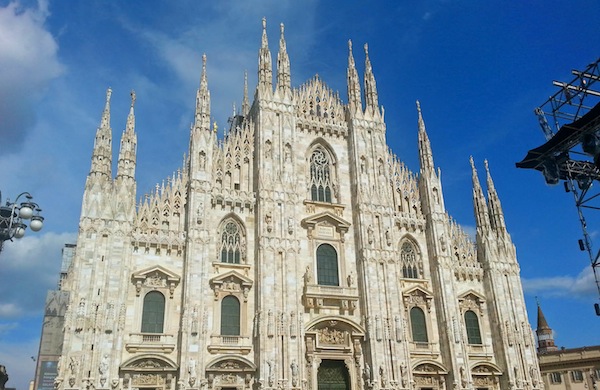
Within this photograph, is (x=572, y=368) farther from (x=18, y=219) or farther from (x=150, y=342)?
(x=18, y=219)

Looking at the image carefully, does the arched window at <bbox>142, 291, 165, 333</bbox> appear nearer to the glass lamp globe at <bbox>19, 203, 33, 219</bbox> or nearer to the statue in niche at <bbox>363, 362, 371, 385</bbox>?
the statue in niche at <bbox>363, 362, 371, 385</bbox>

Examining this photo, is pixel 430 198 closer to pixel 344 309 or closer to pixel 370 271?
pixel 370 271

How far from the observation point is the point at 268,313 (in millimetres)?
28141

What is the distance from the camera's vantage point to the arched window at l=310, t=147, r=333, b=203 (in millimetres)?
33625

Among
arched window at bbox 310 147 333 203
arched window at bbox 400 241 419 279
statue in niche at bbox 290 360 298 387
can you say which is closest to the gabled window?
arched window at bbox 400 241 419 279

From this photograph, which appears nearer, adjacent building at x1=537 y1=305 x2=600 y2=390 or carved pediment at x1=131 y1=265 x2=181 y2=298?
carved pediment at x1=131 y1=265 x2=181 y2=298

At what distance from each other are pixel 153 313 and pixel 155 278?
175cm

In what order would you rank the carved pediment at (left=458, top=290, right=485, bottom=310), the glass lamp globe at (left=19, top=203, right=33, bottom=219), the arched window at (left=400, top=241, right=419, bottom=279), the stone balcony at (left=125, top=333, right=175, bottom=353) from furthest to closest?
the carved pediment at (left=458, top=290, right=485, bottom=310) → the arched window at (left=400, top=241, right=419, bottom=279) → the stone balcony at (left=125, top=333, right=175, bottom=353) → the glass lamp globe at (left=19, top=203, right=33, bottom=219)

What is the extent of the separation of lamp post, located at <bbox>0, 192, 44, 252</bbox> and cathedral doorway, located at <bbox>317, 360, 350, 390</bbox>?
19344 millimetres

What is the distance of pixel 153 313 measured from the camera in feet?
88.3

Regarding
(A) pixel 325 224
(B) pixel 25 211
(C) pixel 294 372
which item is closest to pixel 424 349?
(C) pixel 294 372

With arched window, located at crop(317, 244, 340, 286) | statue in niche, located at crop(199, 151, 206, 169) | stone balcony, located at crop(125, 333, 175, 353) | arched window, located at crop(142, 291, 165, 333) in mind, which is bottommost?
stone balcony, located at crop(125, 333, 175, 353)

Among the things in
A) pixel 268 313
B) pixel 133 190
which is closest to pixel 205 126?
pixel 133 190

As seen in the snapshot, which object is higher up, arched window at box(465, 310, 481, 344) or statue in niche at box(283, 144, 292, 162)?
statue in niche at box(283, 144, 292, 162)
